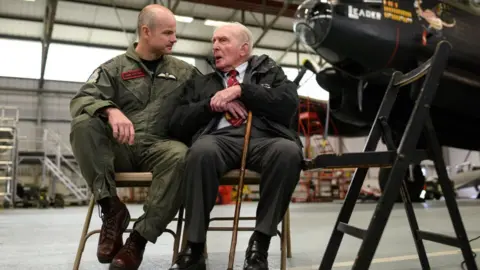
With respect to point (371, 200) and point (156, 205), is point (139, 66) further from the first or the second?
point (371, 200)

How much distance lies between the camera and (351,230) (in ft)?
5.14

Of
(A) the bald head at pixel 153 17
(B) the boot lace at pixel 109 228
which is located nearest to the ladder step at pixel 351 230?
(B) the boot lace at pixel 109 228

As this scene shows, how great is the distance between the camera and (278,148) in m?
1.91

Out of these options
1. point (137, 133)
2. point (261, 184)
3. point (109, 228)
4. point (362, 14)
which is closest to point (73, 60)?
point (362, 14)

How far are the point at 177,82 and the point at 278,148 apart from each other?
773 mm

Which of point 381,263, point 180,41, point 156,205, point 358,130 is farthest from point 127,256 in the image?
point 180,41

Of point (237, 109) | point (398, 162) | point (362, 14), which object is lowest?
point (398, 162)

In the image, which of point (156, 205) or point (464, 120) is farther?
point (464, 120)

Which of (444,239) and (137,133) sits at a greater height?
(137,133)

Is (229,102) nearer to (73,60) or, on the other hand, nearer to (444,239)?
→ (444,239)

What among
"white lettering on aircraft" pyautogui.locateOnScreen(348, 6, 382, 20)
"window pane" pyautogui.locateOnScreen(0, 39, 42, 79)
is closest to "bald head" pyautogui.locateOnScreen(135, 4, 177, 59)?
"white lettering on aircraft" pyautogui.locateOnScreen(348, 6, 382, 20)

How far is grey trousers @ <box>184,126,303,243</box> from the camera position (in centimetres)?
183

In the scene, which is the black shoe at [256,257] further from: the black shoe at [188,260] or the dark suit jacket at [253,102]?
the dark suit jacket at [253,102]

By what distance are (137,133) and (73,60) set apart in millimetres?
17406
